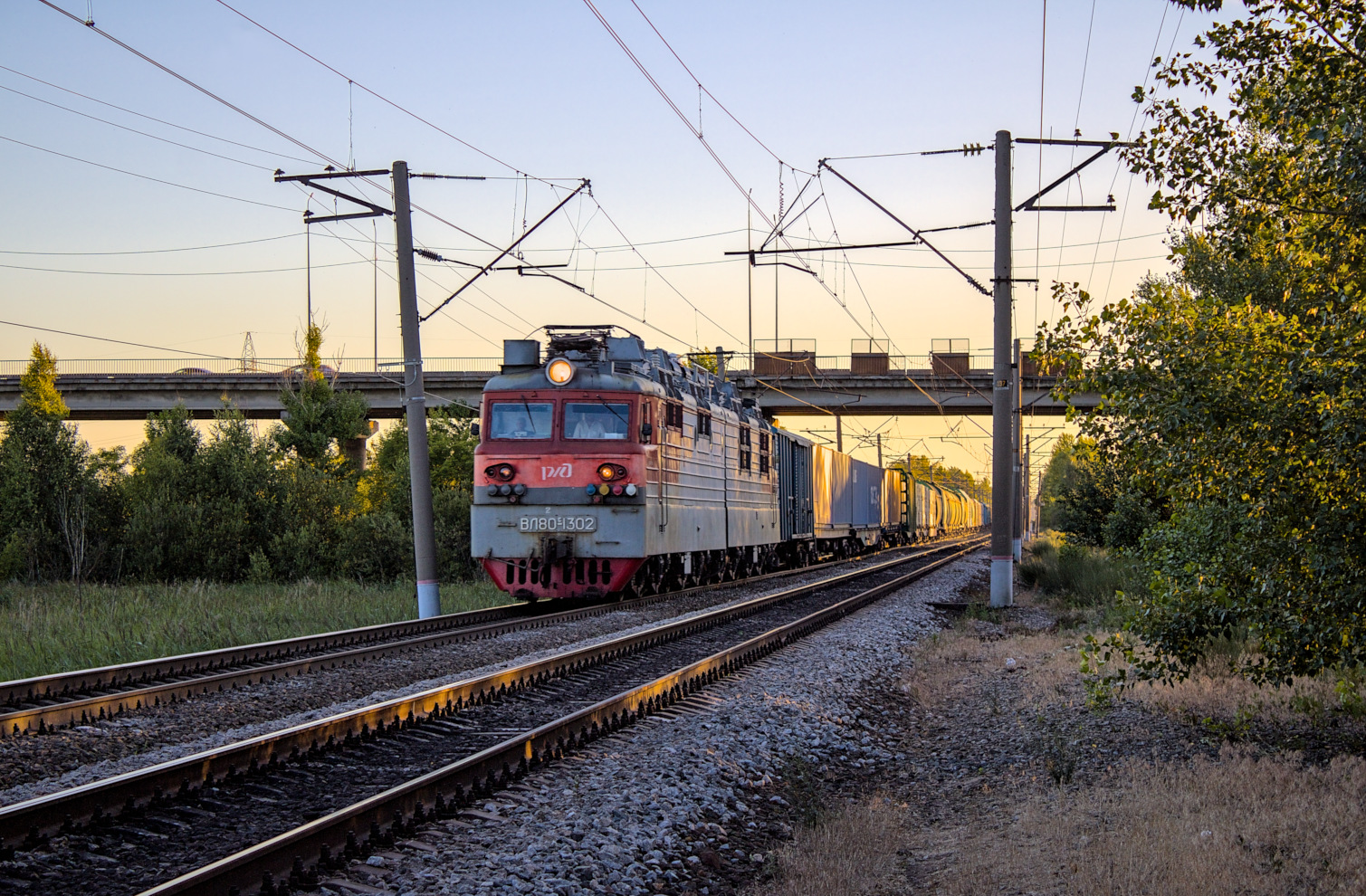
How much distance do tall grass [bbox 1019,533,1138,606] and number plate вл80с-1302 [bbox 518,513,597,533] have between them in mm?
7786

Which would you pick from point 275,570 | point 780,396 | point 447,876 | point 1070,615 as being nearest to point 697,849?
point 447,876

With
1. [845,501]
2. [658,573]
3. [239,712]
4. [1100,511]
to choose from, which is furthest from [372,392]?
[239,712]

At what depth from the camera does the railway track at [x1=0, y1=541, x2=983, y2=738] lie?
8298 millimetres

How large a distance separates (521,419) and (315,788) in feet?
35.4

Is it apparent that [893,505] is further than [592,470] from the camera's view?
Yes

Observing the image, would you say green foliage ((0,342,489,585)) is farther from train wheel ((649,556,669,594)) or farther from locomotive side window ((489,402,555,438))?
locomotive side window ((489,402,555,438))

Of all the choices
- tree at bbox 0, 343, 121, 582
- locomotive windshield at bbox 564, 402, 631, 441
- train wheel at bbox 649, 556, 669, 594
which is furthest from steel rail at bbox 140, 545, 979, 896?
tree at bbox 0, 343, 121, 582

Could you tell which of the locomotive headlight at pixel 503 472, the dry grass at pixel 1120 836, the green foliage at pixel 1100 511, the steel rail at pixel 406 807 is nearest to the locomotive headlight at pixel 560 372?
the locomotive headlight at pixel 503 472

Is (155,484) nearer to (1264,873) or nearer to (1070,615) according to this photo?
(1070,615)

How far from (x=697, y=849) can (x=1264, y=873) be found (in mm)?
2679

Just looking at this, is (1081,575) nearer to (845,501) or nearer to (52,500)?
(845,501)

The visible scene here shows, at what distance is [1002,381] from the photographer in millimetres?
18391

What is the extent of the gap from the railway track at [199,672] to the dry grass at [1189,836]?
20.9 ft

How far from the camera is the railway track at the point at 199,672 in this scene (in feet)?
27.2
